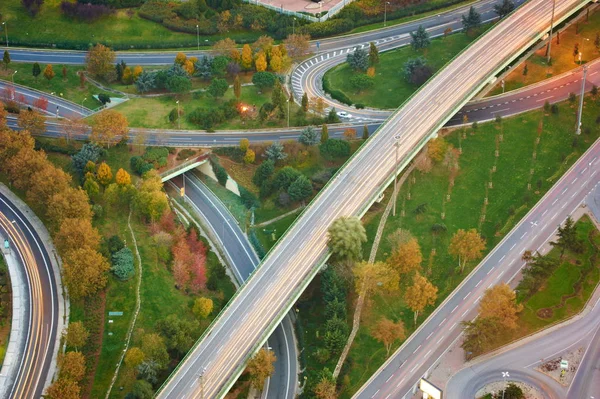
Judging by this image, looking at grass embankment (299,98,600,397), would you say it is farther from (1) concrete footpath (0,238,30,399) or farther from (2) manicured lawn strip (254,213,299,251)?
(1) concrete footpath (0,238,30,399)

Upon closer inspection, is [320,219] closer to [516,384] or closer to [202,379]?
[202,379]

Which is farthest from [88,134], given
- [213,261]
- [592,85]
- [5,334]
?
[592,85]

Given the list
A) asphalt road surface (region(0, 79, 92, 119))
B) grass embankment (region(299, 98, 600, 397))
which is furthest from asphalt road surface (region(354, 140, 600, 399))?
asphalt road surface (region(0, 79, 92, 119))

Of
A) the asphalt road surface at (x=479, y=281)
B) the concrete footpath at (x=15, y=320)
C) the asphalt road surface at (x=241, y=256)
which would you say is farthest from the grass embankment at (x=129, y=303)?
the asphalt road surface at (x=479, y=281)

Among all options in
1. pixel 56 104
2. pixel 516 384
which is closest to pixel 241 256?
pixel 516 384

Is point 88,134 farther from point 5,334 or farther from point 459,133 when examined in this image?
point 459,133

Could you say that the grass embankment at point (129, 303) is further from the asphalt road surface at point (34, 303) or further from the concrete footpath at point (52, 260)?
the asphalt road surface at point (34, 303)

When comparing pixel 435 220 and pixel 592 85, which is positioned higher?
pixel 592 85
